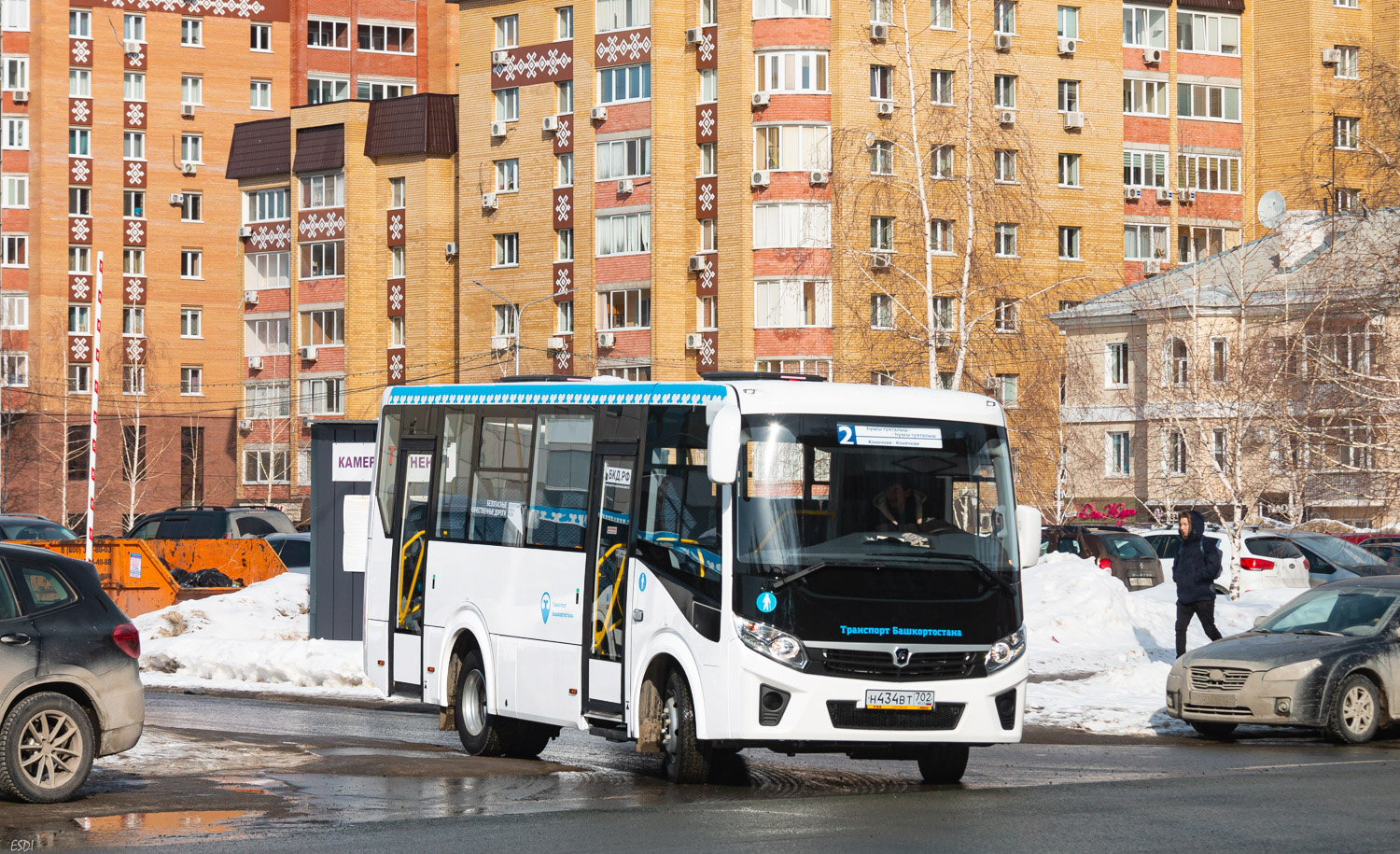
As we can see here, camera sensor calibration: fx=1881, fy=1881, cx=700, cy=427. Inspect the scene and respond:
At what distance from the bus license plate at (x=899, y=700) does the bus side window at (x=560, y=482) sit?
2.67 meters

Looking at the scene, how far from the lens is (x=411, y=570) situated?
52.3ft

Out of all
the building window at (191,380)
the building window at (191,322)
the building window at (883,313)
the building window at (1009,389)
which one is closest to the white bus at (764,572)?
the building window at (883,313)

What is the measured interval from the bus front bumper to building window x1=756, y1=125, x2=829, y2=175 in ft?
176

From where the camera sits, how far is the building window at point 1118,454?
64.1 metres

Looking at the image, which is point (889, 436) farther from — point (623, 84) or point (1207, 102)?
point (1207, 102)

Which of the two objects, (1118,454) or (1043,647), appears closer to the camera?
(1043,647)

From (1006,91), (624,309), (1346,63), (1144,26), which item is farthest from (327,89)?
(1346,63)

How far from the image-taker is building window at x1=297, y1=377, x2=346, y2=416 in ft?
255

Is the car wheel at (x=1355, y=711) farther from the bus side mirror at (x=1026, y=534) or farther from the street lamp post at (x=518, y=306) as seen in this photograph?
the street lamp post at (x=518, y=306)

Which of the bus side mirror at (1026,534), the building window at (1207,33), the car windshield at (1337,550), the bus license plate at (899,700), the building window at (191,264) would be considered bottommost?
the car windshield at (1337,550)

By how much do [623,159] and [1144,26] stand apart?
69.3 ft

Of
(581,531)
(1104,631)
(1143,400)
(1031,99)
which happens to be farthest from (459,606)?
(1031,99)

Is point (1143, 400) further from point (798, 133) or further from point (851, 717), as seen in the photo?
point (851, 717)

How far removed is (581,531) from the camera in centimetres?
1372
